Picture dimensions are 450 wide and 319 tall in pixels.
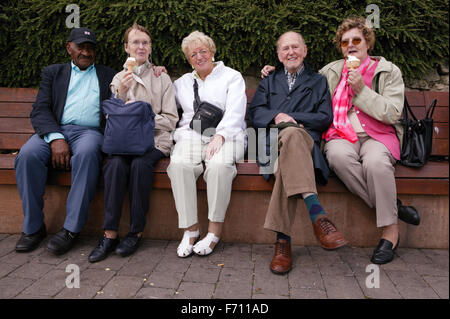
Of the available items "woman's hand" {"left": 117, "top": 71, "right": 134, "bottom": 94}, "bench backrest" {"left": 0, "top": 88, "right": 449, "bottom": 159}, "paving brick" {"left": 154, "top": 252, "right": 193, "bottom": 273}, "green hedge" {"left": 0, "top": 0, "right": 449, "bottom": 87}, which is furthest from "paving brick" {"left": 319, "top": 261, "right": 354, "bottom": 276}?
"green hedge" {"left": 0, "top": 0, "right": 449, "bottom": 87}

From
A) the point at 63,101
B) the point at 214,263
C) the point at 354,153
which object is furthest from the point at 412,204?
the point at 63,101

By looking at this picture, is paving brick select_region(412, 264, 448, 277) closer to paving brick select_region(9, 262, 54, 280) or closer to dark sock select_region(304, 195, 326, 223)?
dark sock select_region(304, 195, 326, 223)

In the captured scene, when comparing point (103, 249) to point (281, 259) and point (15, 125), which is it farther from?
point (15, 125)

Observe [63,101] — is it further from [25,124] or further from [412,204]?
[412,204]

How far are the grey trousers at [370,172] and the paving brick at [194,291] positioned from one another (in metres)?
1.36

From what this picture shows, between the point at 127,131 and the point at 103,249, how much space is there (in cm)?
95

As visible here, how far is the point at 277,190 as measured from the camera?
2.85 metres

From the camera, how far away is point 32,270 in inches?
109

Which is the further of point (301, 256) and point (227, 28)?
point (227, 28)

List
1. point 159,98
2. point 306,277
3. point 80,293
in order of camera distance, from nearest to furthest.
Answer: point 80,293 < point 306,277 < point 159,98

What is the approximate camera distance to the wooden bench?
3088mm

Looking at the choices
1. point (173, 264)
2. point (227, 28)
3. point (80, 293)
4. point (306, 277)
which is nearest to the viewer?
point (80, 293)

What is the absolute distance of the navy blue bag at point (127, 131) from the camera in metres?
3.01

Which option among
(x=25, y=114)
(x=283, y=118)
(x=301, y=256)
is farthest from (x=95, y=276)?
(x=25, y=114)
